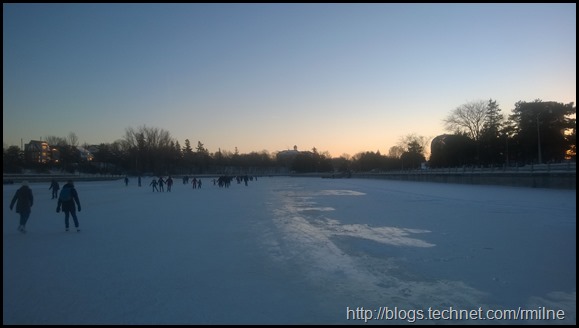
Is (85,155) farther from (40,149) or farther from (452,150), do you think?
(452,150)

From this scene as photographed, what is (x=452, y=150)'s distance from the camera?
2554 inches

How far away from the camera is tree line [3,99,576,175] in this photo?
48.2 m

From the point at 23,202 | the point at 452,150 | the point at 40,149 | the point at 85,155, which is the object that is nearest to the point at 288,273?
the point at 23,202

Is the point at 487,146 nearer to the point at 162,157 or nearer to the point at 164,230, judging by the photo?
the point at 164,230

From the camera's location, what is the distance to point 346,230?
414 inches

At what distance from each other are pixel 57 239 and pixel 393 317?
327 inches

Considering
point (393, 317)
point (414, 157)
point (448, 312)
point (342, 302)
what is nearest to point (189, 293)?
point (342, 302)

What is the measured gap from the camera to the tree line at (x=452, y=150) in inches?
1896

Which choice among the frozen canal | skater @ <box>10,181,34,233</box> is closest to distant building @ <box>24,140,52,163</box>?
skater @ <box>10,181,34,233</box>

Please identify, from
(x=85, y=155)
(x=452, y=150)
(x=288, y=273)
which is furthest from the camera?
(x=85, y=155)

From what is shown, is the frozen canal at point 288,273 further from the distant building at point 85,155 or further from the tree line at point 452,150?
the distant building at point 85,155

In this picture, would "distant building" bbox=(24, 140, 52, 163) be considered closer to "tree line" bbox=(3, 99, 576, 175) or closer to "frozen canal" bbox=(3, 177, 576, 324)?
"tree line" bbox=(3, 99, 576, 175)

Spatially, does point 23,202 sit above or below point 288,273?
above

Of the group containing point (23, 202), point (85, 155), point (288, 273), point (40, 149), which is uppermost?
point (40, 149)
